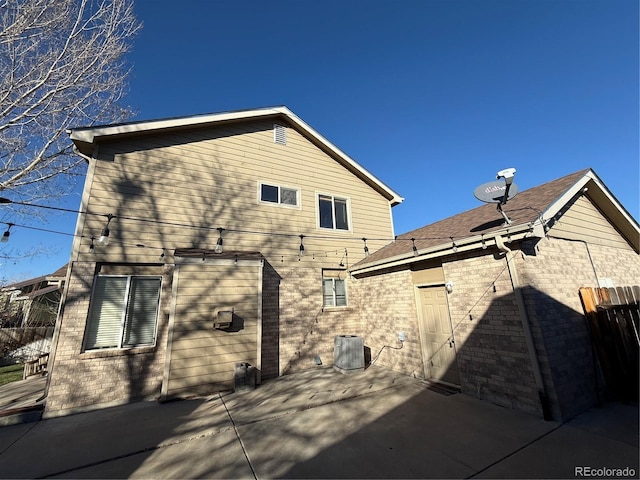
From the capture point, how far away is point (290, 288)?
26.1ft

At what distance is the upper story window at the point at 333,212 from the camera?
30.2ft

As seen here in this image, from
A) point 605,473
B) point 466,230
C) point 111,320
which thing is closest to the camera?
point 605,473

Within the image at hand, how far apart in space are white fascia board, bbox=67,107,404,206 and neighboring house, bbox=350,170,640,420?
3.92 m

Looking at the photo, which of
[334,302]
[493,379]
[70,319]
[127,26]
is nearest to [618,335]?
[493,379]

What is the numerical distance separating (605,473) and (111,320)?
8.67 m

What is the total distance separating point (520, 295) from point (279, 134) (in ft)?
27.4

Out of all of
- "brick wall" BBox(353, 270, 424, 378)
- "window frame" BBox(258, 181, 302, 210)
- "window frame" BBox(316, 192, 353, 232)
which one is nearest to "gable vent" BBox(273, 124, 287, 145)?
"window frame" BBox(258, 181, 302, 210)

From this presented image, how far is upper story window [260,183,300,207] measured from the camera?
27.5 ft

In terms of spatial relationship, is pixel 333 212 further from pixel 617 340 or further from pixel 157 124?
pixel 617 340

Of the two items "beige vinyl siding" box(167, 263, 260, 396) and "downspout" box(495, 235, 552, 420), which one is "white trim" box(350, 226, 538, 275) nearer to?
"downspout" box(495, 235, 552, 420)

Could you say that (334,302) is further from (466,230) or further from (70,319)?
(70,319)

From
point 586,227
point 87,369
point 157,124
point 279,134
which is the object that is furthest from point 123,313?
point 586,227

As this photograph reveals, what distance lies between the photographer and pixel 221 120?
8.05 m

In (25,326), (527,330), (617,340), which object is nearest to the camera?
(527,330)
